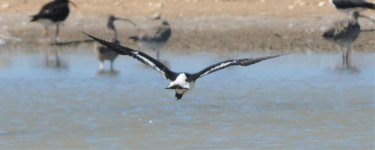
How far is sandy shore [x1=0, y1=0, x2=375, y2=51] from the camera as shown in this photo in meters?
16.0

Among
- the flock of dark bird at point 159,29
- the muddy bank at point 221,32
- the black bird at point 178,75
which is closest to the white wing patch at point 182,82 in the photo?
the black bird at point 178,75

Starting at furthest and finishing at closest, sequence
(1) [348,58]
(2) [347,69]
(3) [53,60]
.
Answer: (3) [53,60], (1) [348,58], (2) [347,69]

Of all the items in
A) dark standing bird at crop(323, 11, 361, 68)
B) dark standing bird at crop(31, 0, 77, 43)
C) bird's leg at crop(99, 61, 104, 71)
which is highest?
dark standing bird at crop(31, 0, 77, 43)

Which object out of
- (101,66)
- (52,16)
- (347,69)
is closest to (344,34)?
(347,69)

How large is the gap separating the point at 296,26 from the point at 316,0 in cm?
161

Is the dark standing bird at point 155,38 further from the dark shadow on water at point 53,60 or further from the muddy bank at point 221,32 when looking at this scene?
the dark shadow on water at point 53,60

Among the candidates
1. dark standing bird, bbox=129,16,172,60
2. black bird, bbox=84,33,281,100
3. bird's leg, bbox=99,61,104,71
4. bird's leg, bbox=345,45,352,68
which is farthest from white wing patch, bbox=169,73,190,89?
dark standing bird, bbox=129,16,172,60

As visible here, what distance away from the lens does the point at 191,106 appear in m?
11.0

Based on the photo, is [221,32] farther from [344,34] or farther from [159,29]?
[344,34]

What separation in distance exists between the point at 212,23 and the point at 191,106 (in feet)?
20.7

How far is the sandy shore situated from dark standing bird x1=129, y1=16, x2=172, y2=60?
481 mm

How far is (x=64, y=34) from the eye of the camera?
17203mm

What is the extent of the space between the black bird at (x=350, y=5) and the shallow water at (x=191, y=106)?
233 cm

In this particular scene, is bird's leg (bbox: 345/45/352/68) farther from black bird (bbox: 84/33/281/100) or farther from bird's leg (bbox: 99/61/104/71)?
black bird (bbox: 84/33/281/100)
